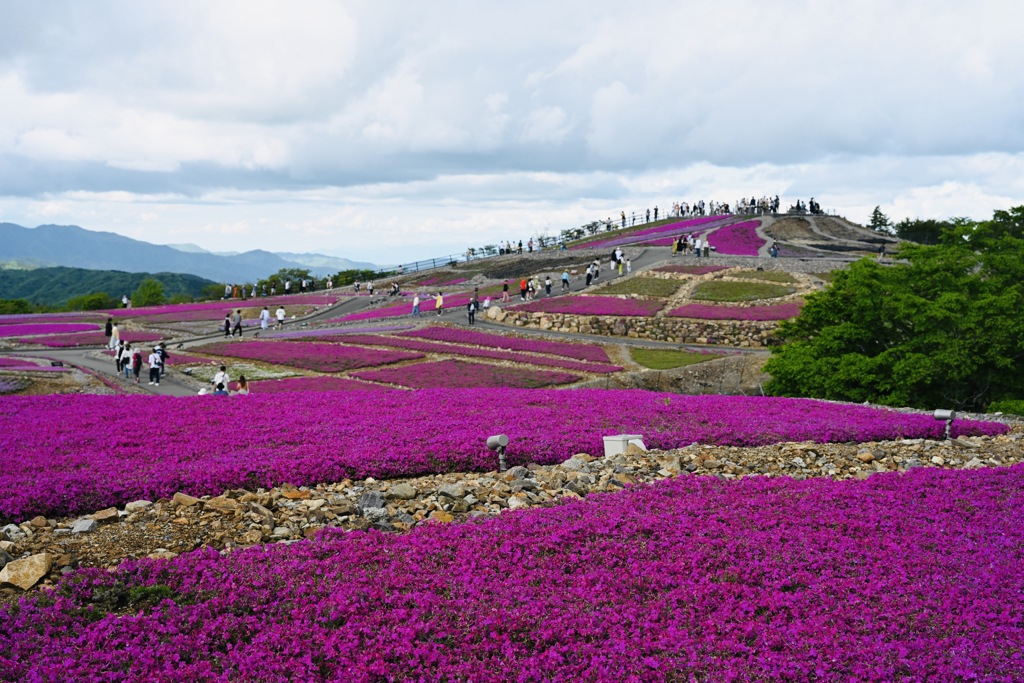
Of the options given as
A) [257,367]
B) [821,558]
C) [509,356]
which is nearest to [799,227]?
[509,356]

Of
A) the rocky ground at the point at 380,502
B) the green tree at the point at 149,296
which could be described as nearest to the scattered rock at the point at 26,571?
the rocky ground at the point at 380,502

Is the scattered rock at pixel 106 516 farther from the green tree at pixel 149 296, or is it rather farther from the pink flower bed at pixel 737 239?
the green tree at pixel 149 296

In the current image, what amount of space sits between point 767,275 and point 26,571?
60056mm

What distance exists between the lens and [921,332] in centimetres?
3531

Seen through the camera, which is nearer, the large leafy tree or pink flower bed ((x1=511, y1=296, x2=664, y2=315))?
the large leafy tree

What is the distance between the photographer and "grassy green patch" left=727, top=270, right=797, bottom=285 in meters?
60.8

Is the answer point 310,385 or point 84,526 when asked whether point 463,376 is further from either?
point 84,526

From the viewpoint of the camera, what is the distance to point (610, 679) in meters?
7.26

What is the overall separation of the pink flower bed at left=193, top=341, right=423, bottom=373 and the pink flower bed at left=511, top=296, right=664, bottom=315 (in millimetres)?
15576

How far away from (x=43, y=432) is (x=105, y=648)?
447 inches

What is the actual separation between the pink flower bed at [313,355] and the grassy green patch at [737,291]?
24.3 metres

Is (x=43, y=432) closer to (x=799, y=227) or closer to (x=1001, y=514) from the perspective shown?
(x=1001, y=514)

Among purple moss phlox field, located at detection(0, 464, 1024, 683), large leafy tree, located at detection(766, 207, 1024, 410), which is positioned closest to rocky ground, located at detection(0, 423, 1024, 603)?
purple moss phlox field, located at detection(0, 464, 1024, 683)

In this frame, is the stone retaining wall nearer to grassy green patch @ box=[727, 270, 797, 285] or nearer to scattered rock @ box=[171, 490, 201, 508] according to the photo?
grassy green patch @ box=[727, 270, 797, 285]
